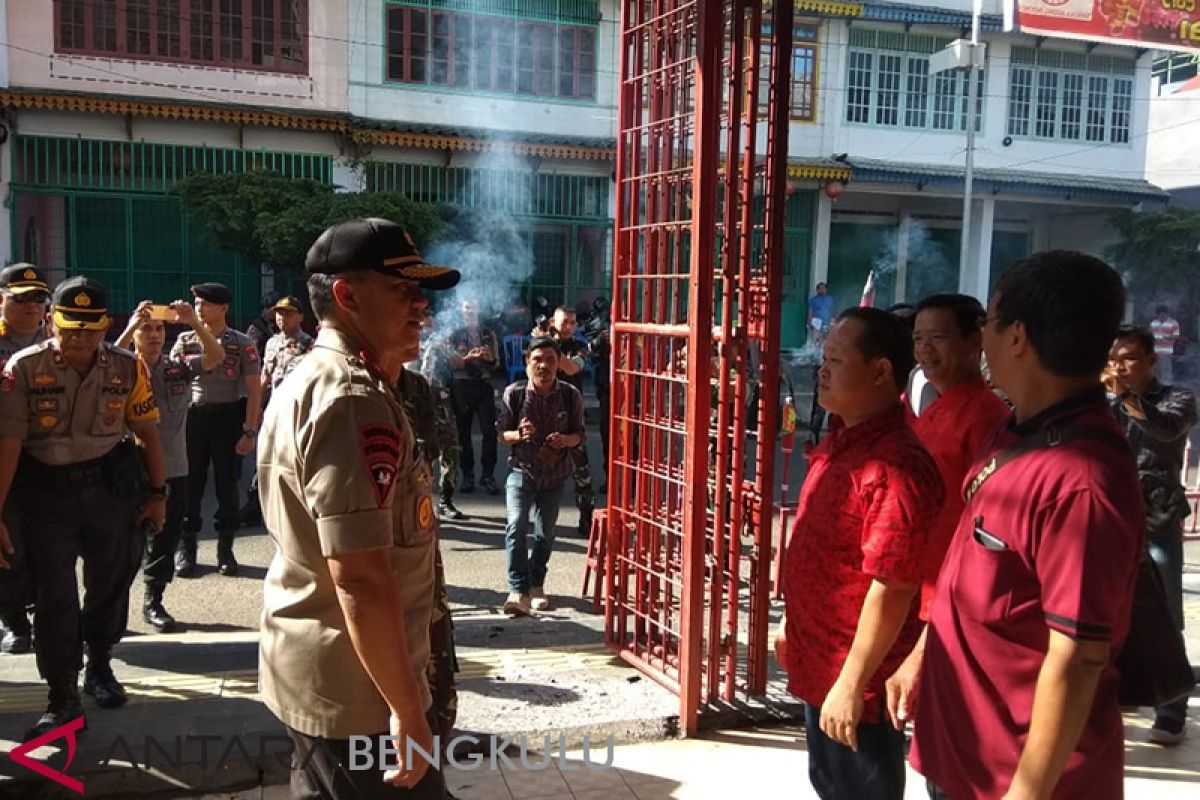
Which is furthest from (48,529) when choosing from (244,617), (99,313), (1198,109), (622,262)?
(1198,109)

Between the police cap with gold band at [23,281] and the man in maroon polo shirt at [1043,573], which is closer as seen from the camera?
the man in maroon polo shirt at [1043,573]

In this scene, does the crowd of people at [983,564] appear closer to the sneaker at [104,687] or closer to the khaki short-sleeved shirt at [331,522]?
the khaki short-sleeved shirt at [331,522]

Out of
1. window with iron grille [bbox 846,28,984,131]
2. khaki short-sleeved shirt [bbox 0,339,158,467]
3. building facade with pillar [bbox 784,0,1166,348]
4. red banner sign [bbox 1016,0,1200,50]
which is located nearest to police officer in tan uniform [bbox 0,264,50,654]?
khaki short-sleeved shirt [bbox 0,339,158,467]

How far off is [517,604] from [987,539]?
160 inches

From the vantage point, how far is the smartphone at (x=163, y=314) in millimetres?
5711

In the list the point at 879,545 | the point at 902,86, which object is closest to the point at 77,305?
the point at 879,545

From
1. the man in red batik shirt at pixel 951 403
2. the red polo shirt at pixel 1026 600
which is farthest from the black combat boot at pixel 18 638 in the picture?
the red polo shirt at pixel 1026 600

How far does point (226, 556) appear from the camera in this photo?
6516 mm

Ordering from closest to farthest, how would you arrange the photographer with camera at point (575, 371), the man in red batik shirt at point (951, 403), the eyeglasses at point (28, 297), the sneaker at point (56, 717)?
the man in red batik shirt at point (951, 403)
the sneaker at point (56, 717)
the eyeglasses at point (28, 297)
the photographer with camera at point (575, 371)

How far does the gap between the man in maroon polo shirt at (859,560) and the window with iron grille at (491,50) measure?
682 inches

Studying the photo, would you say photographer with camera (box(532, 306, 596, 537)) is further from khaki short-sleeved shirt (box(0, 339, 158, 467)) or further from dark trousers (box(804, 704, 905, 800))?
dark trousers (box(804, 704, 905, 800))

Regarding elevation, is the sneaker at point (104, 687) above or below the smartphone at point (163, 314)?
below

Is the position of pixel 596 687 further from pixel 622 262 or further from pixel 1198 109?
pixel 1198 109

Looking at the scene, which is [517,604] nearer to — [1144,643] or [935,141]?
[1144,643]
